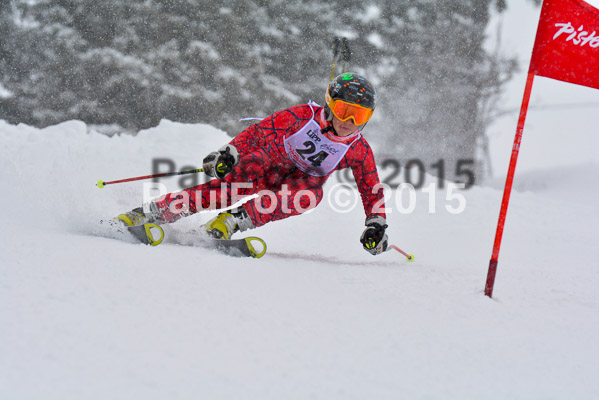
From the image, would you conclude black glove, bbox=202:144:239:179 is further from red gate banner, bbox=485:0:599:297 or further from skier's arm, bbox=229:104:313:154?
red gate banner, bbox=485:0:599:297

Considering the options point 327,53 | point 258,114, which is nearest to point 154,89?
point 258,114

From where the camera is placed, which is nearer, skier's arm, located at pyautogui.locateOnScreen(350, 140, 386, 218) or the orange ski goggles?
the orange ski goggles

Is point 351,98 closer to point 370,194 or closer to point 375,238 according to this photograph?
point 370,194

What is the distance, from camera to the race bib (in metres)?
3.32

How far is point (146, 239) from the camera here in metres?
2.84

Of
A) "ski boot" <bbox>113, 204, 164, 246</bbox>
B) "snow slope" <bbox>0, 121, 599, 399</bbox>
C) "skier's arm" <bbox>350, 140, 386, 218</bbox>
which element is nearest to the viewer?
"snow slope" <bbox>0, 121, 599, 399</bbox>

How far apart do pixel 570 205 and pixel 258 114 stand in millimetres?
8586

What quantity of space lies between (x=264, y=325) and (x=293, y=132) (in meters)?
2.09

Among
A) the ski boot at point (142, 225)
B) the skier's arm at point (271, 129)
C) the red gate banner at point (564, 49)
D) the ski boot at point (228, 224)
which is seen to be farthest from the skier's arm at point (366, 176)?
the ski boot at point (142, 225)

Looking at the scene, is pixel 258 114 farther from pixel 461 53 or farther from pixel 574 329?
pixel 574 329

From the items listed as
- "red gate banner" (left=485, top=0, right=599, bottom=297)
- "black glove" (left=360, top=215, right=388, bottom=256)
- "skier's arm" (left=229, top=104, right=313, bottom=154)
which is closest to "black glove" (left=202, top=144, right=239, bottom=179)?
"skier's arm" (left=229, top=104, right=313, bottom=154)

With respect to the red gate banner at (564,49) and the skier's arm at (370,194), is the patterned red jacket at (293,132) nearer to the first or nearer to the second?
the skier's arm at (370,194)

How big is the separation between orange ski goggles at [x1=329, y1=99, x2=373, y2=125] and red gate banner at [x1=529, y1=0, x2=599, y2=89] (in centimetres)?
105

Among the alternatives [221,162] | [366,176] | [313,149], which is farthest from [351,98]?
[221,162]
